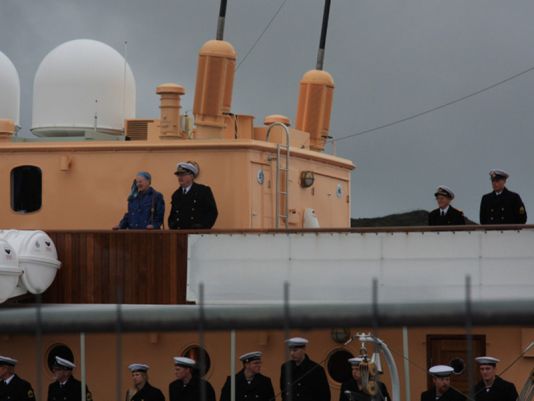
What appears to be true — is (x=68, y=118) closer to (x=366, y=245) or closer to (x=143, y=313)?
(x=366, y=245)

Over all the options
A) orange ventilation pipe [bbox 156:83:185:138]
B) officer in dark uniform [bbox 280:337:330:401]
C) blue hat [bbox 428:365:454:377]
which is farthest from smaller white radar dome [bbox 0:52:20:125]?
blue hat [bbox 428:365:454:377]

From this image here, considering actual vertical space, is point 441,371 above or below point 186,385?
above

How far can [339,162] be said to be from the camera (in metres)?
23.2

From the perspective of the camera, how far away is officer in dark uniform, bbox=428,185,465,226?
18828mm

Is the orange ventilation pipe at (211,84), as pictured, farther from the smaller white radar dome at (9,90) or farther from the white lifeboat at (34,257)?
the smaller white radar dome at (9,90)

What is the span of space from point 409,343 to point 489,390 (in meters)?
1.97

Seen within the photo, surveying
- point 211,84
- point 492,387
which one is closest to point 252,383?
point 492,387

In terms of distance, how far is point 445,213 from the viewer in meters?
19.0

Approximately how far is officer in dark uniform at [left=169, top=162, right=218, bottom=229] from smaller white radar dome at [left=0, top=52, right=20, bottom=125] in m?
7.84

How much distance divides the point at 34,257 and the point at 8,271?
2.03 ft

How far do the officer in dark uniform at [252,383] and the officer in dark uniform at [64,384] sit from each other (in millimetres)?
2022

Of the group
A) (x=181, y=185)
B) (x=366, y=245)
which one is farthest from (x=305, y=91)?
(x=366, y=245)

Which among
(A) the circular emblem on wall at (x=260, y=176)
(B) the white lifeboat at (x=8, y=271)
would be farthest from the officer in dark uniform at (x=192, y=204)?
(B) the white lifeboat at (x=8, y=271)

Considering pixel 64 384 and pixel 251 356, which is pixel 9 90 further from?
pixel 251 356
